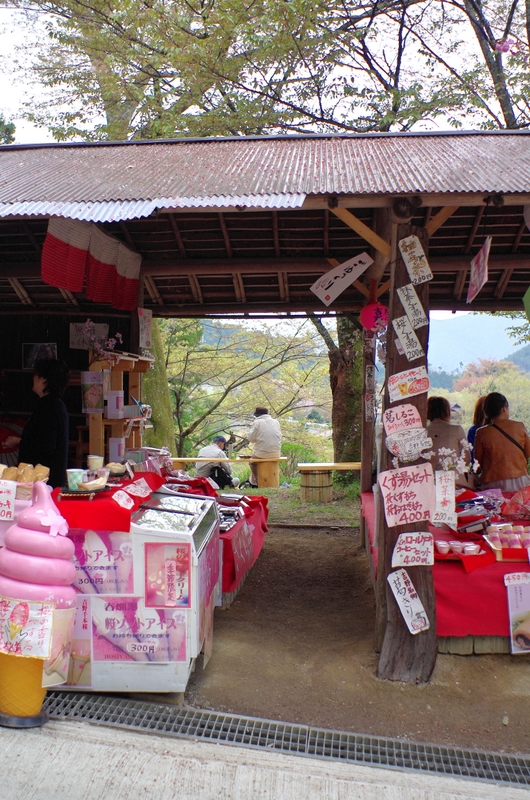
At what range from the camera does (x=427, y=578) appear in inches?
163

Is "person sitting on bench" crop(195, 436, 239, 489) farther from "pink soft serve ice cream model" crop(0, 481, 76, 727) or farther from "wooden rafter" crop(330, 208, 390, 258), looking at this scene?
"pink soft serve ice cream model" crop(0, 481, 76, 727)

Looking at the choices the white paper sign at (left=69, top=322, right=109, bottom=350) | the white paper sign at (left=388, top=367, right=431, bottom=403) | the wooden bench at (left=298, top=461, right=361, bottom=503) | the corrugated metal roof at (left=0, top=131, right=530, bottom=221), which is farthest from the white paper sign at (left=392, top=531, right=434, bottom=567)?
the wooden bench at (left=298, top=461, right=361, bottom=503)

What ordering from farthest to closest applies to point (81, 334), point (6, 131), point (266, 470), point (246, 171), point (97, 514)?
point (6, 131) < point (266, 470) < point (81, 334) < point (246, 171) < point (97, 514)

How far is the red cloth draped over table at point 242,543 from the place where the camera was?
5.32 meters

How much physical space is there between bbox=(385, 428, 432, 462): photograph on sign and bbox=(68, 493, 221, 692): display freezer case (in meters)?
Result: 1.47

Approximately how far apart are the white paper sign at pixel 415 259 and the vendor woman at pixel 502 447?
2.50m

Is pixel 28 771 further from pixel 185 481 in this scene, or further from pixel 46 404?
pixel 185 481

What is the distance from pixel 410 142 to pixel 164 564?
429 centimetres

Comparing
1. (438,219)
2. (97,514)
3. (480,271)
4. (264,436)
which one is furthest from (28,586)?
(264,436)

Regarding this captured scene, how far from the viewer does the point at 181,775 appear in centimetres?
310

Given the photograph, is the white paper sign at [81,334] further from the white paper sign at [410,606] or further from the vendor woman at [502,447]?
the white paper sign at [410,606]

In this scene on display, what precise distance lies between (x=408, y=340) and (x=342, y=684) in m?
2.33

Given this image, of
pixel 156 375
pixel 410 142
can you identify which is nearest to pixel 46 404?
pixel 410 142

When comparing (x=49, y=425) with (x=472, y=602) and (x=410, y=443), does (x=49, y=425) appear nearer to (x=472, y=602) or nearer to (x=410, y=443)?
(x=410, y=443)
